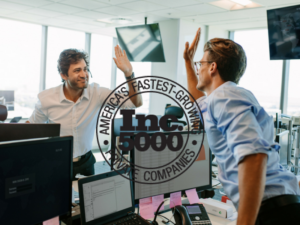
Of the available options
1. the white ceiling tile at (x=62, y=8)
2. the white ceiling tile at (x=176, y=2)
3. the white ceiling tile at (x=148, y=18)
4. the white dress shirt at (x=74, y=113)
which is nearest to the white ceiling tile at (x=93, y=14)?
the white ceiling tile at (x=62, y=8)

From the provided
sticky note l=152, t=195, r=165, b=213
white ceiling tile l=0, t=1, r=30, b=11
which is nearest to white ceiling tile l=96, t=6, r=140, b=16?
white ceiling tile l=0, t=1, r=30, b=11

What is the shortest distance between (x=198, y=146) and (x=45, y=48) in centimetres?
505

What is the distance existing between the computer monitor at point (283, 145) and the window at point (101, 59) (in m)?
4.72

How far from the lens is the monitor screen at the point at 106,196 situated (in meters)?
1.14

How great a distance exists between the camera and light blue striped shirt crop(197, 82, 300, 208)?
0.93m

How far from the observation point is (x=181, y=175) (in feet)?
4.77

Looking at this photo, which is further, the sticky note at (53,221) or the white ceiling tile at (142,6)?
the white ceiling tile at (142,6)

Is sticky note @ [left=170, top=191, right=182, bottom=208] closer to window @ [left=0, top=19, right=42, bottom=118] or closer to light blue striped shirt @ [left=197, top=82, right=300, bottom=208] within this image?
light blue striped shirt @ [left=197, top=82, right=300, bottom=208]

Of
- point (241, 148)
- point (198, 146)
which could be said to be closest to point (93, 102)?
point (198, 146)

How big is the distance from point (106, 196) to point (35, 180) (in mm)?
326

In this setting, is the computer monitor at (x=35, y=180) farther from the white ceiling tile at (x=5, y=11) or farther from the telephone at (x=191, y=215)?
the white ceiling tile at (x=5, y=11)

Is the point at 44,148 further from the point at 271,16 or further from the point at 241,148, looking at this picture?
the point at 271,16

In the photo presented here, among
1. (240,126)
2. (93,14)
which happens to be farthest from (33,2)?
(240,126)

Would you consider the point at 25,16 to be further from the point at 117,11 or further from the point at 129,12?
the point at 129,12
